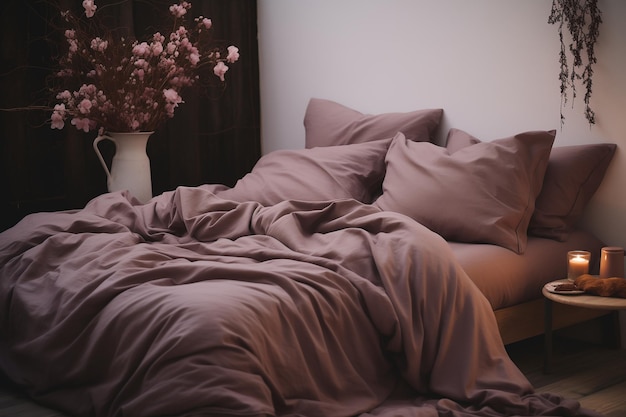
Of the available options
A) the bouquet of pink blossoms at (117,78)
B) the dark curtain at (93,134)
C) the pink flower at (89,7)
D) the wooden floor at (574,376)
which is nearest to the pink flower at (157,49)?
the bouquet of pink blossoms at (117,78)

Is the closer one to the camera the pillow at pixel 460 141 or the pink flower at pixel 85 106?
the pillow at pixel 460 141

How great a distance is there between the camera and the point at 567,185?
3627mm

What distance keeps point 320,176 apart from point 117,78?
1.16 metres

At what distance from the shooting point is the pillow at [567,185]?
11.9 ft

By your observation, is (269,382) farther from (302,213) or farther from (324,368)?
(302,213)

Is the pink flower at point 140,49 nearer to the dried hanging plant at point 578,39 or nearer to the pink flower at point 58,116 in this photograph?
the pink flower at point 58,116

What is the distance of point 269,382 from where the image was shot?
250cm

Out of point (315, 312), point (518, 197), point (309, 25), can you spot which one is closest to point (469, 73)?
point (518, 197)

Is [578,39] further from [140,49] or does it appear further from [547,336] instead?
[140,49]

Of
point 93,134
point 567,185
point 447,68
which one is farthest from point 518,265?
point 93,134

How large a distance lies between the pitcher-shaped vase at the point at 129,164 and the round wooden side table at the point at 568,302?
2.10m

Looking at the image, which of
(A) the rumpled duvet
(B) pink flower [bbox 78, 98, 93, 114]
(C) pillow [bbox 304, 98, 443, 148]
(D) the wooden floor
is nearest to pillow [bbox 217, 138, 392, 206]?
(C) pillow [bbox 304, 98, 443, 148]

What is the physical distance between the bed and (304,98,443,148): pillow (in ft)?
0.97

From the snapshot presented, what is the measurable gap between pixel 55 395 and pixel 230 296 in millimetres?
710
